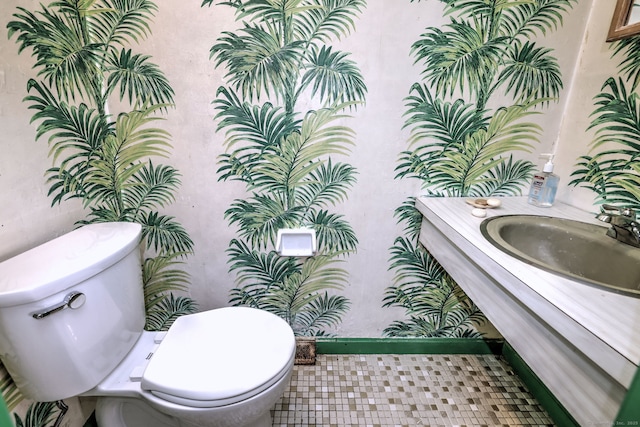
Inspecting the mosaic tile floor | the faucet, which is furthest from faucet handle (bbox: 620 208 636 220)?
the mosaic tile floor

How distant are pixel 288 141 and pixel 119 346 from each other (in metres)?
0.91

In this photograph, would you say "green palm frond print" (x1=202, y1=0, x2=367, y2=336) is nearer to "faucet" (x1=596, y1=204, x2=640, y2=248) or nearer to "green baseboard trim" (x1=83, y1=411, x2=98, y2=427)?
"green baseboard trim" (x1=83, y1=411, x2=98, y2=427)

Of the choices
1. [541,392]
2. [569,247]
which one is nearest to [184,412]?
[569,247]

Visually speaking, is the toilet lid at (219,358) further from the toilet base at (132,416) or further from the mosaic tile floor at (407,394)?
the mosaic tile floor at (407,394)

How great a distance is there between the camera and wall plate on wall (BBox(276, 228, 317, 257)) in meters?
1.31

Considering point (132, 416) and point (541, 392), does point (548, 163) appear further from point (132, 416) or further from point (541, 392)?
point (132, 416)

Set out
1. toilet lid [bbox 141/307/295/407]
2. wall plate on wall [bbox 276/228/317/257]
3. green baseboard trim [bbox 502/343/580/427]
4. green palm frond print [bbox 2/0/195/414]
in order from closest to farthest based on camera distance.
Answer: toilet lid [bbox 141/307/295/407], green palm frond print [bbox 2/0/195/414], green baseboard trim [bbox 502/343/580/427], wall plate on wall [bbox 276/228/317/257]

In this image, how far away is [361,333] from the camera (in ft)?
5.04

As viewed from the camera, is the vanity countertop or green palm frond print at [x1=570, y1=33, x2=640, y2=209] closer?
the vanity countertop

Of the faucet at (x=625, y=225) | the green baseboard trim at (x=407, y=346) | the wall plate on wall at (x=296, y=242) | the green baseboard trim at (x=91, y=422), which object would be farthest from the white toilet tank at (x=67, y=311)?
the faucet at (x=625, y=225)

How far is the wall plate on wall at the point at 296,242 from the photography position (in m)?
1.31

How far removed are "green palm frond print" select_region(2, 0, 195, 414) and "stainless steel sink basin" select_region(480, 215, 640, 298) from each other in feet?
4.02

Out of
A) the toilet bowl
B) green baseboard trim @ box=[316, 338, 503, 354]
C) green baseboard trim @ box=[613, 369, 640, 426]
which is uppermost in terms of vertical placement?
green baseboard trim @ box=[613, 369, 640, 426]

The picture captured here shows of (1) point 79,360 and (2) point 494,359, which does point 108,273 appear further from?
(2) point 494,359
